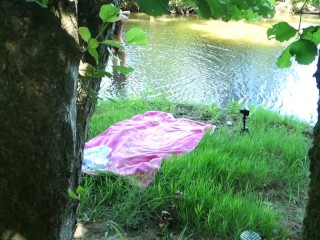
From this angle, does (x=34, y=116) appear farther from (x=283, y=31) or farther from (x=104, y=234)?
(x=104, y=234)

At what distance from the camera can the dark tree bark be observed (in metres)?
0.71

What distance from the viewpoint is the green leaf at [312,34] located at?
100cm

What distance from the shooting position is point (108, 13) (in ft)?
2.66

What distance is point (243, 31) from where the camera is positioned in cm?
1301

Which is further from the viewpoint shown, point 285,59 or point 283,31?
point 285,59

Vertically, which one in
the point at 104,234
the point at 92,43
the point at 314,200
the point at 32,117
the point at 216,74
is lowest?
the point at 216,74

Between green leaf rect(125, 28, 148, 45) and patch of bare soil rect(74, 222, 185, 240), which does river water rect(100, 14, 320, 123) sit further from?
green leaf rect(125, 28, 148, 45)

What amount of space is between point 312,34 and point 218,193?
1.60 m

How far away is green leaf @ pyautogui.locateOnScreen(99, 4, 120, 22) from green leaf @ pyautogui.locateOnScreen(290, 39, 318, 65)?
1.45ft

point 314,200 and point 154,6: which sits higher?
point 154,6

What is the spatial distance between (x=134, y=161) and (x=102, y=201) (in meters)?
0.93

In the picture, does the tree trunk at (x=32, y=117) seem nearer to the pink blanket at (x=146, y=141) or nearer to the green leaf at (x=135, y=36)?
the green leaf at (x=135, y=36)

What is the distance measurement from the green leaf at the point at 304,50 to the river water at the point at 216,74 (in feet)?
16.0

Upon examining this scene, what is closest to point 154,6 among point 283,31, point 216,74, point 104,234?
point 283,31
